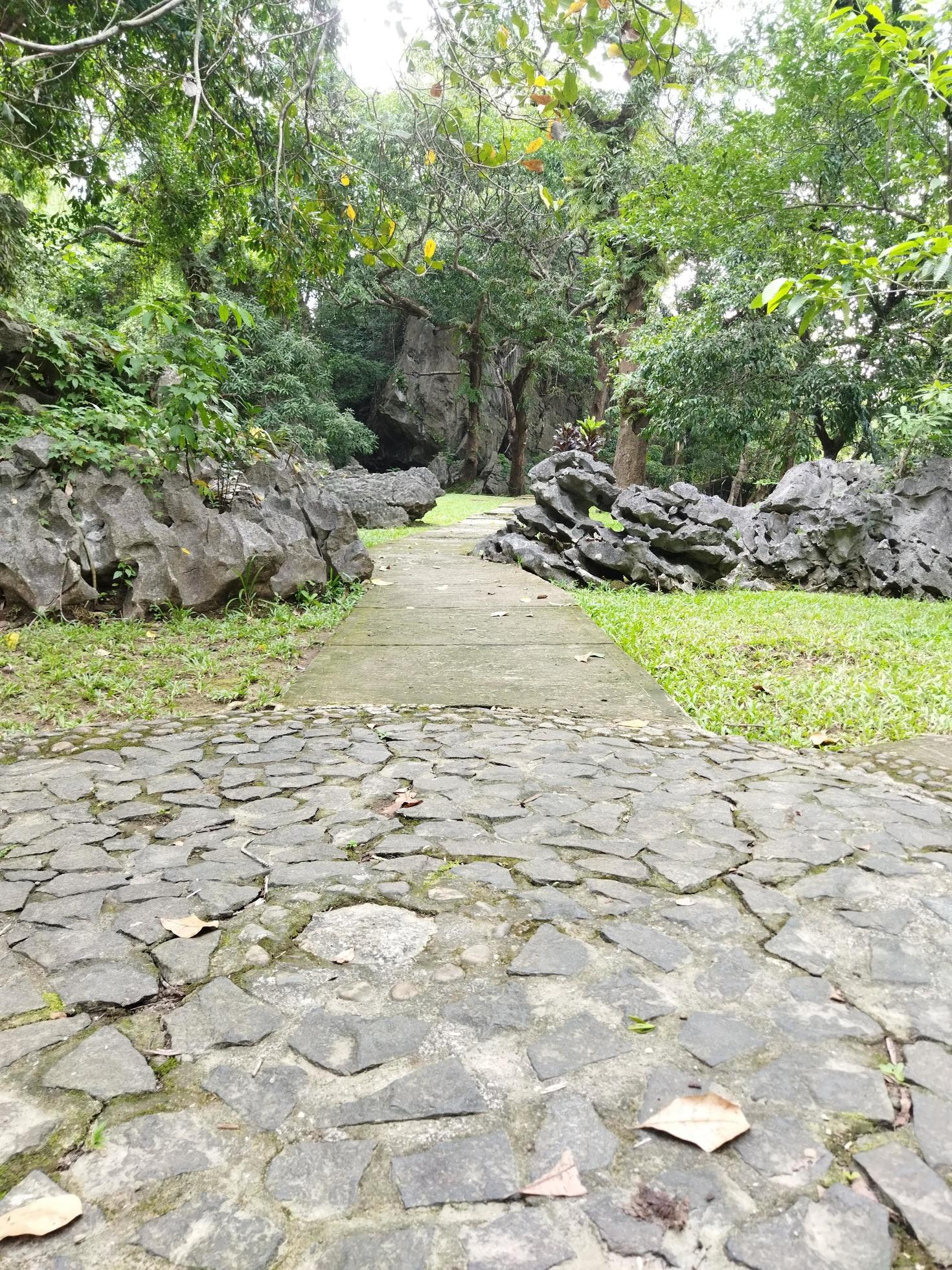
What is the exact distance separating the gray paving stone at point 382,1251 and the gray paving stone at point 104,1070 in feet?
1.59

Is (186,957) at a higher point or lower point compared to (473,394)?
lower

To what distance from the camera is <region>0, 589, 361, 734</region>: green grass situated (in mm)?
3803

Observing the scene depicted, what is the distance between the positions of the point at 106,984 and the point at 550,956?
978 millimetres

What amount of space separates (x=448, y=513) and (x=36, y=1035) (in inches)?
619

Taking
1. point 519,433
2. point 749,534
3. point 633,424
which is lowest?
point 749,534

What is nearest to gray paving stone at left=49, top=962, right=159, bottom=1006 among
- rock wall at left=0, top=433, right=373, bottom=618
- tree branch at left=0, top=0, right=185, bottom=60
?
tree branch at left=0, top=0, right=185, bottom=60

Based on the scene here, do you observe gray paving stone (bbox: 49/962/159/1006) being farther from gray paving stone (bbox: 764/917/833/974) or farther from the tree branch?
the tree branch

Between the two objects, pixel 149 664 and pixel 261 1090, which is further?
pixel 149 664

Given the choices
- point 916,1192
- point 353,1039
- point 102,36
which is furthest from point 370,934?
point 102,36

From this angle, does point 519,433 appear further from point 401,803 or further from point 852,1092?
point 852,1092

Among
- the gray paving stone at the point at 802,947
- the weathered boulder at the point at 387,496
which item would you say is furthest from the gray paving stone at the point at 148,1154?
the weathered boulder at the point at 387,496

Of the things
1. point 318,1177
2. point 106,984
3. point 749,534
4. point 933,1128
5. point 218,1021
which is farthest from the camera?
point 749,534

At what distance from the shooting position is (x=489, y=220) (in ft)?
45.6

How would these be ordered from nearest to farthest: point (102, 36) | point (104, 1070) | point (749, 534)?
point (104, 1070) < point (102, 36) < point (749, 534)
